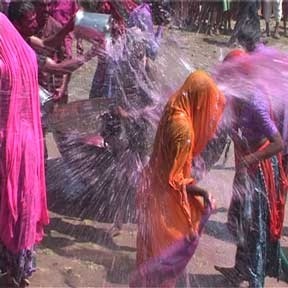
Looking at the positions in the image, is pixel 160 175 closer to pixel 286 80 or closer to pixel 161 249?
pixel 161 249

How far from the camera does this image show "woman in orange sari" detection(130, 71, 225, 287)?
132 inches

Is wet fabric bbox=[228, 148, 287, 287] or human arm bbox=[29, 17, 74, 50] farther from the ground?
human arm bbox=[29, 17, 74, 50]

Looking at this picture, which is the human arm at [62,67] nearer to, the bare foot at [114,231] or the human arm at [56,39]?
the human arm at [56,39]

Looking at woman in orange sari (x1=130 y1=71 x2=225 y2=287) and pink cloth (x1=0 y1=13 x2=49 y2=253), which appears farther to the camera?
pink cloth (x1=0 y1=13 x2=49 y2=253)

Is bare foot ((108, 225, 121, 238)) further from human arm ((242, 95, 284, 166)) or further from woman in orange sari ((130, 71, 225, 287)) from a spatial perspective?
woman in orange sari ((130, 71, 225, 287))

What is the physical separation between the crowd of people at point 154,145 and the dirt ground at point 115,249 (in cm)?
14

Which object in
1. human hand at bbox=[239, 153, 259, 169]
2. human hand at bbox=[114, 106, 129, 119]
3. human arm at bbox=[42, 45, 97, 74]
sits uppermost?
human arm at bbox=[42, 45, 97, 74]

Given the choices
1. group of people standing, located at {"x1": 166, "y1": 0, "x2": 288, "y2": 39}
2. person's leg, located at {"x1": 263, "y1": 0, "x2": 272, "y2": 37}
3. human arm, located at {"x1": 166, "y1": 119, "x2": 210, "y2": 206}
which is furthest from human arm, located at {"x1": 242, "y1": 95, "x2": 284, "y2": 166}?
person's leg, located at {"x1": 263, "y1": 0, "x2": 272, "y2": 37}

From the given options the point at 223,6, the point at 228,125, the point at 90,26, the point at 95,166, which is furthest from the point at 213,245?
the point at 223,6

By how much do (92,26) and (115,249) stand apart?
140cm

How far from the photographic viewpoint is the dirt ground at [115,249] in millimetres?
4551

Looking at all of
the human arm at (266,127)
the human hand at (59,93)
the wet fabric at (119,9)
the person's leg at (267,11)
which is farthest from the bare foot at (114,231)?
the person's leg at (267,11)

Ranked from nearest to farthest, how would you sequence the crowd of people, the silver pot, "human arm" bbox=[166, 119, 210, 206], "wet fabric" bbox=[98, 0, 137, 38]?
1. "human arm" bbox=[166, 119, 210, 206]
2. the crowd of people
3. the silver pot
4. "wet fabric" bbox=[98, 0, 137, 38]

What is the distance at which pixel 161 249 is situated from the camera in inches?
136
